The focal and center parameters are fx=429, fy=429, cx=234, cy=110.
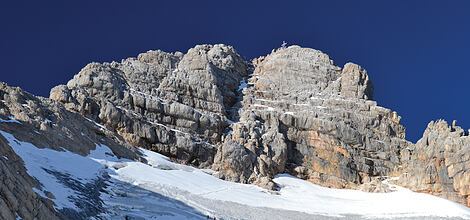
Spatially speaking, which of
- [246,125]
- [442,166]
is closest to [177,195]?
[246,125]

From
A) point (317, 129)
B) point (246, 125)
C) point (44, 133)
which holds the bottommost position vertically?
point (44, 133)

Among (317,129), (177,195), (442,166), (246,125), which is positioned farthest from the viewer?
(317,129)

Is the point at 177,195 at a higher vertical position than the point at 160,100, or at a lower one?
lower

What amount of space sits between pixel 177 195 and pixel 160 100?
35.9m

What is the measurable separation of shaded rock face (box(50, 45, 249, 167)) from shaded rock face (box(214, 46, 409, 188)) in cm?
479

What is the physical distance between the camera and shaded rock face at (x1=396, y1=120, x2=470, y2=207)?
73250mm

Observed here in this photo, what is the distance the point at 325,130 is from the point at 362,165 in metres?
10.00

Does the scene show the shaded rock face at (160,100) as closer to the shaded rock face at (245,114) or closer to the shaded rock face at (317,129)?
the shaded rock face at (245,114)

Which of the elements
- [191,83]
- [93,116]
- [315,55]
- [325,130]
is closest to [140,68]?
[191,83]

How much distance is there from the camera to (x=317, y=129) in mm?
88000

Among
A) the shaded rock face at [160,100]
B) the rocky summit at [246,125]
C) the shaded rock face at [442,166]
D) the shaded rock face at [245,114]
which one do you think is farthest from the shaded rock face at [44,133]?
the shaded rock face at [442,166]

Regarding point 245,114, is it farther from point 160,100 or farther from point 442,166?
point 442,166

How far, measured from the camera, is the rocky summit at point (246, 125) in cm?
6900

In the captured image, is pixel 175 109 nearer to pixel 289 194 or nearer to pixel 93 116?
pixel 93 116
